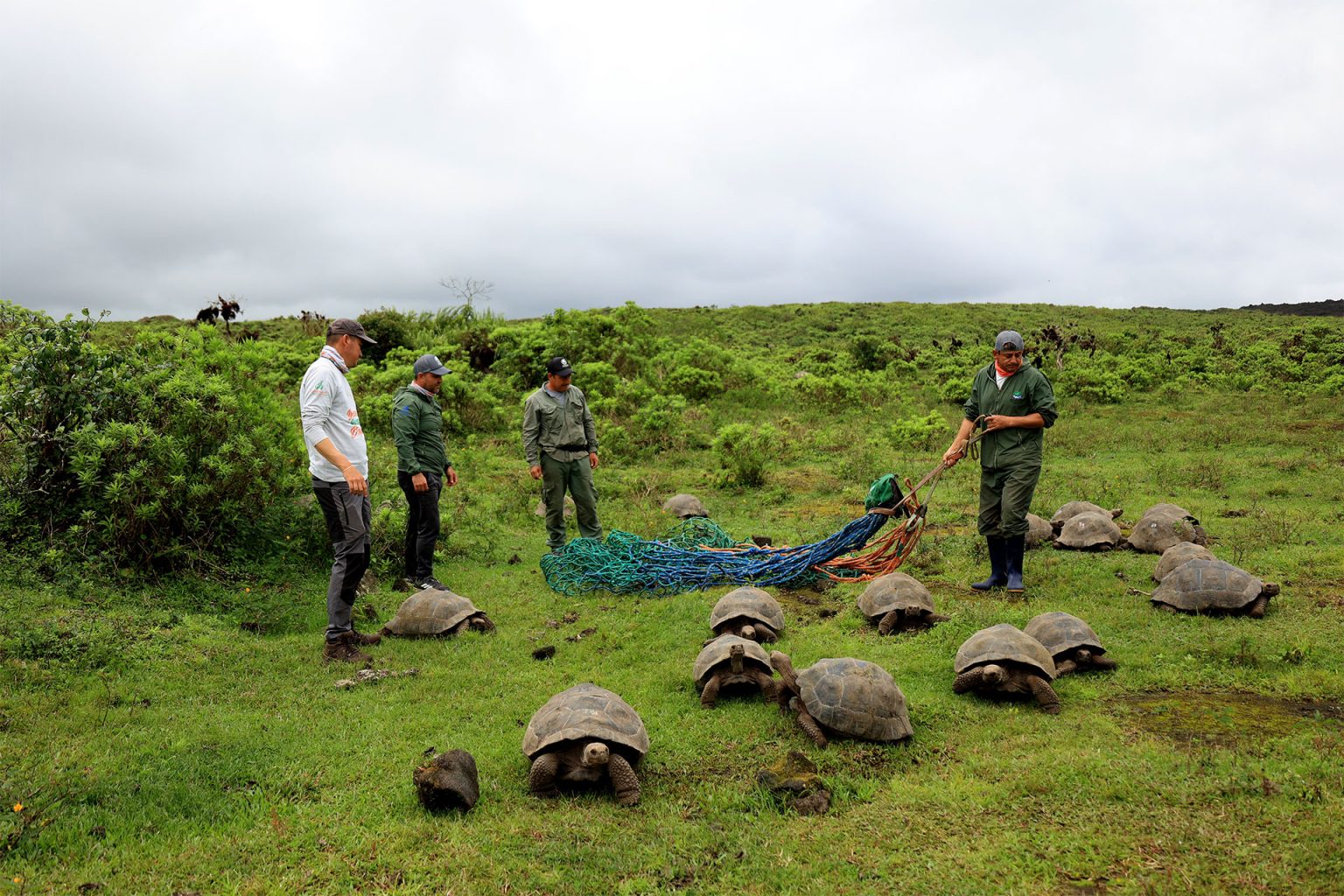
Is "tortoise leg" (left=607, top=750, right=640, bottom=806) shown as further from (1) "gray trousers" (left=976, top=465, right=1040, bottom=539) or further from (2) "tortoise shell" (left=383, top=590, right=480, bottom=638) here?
(1) "gray trousers" (left=976, top=465, right=1040, bottom=539)

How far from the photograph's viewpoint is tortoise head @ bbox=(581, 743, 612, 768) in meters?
4.17

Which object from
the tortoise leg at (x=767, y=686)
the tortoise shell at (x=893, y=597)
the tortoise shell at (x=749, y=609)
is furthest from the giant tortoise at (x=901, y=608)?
the tortoise leg at (x=767, y=686)

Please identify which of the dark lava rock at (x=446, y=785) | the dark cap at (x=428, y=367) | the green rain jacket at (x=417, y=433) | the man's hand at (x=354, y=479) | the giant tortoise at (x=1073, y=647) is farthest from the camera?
the dark cap at (x=428, y=367)

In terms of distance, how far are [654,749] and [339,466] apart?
10.5ft

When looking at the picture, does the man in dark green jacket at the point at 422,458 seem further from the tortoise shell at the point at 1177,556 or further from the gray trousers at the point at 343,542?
the tortoise shell at the point at 1177,556

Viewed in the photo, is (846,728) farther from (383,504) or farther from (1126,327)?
(1126,327)

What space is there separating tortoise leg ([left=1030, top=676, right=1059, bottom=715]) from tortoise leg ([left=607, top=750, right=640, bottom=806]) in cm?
275

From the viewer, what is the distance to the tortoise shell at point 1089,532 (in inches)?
350

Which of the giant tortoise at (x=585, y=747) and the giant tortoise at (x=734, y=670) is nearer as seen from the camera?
the giant tortoise at (x=585, y=747)

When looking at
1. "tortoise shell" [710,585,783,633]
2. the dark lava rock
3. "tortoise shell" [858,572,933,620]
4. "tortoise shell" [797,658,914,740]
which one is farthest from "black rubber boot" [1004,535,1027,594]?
the dark lava rock

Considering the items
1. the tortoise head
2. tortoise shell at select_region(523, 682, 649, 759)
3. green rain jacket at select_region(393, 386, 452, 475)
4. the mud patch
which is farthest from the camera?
green rain jacket at select_region(393, 386, 452, 475)

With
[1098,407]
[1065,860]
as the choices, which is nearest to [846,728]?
[1065,860]

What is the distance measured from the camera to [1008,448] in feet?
25.1

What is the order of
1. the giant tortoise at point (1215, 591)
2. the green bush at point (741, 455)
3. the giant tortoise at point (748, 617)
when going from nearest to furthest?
the giant tortoise at point (1215, 591), the giant tortoise at point (748, 617), the green bush at point (741, 455)
